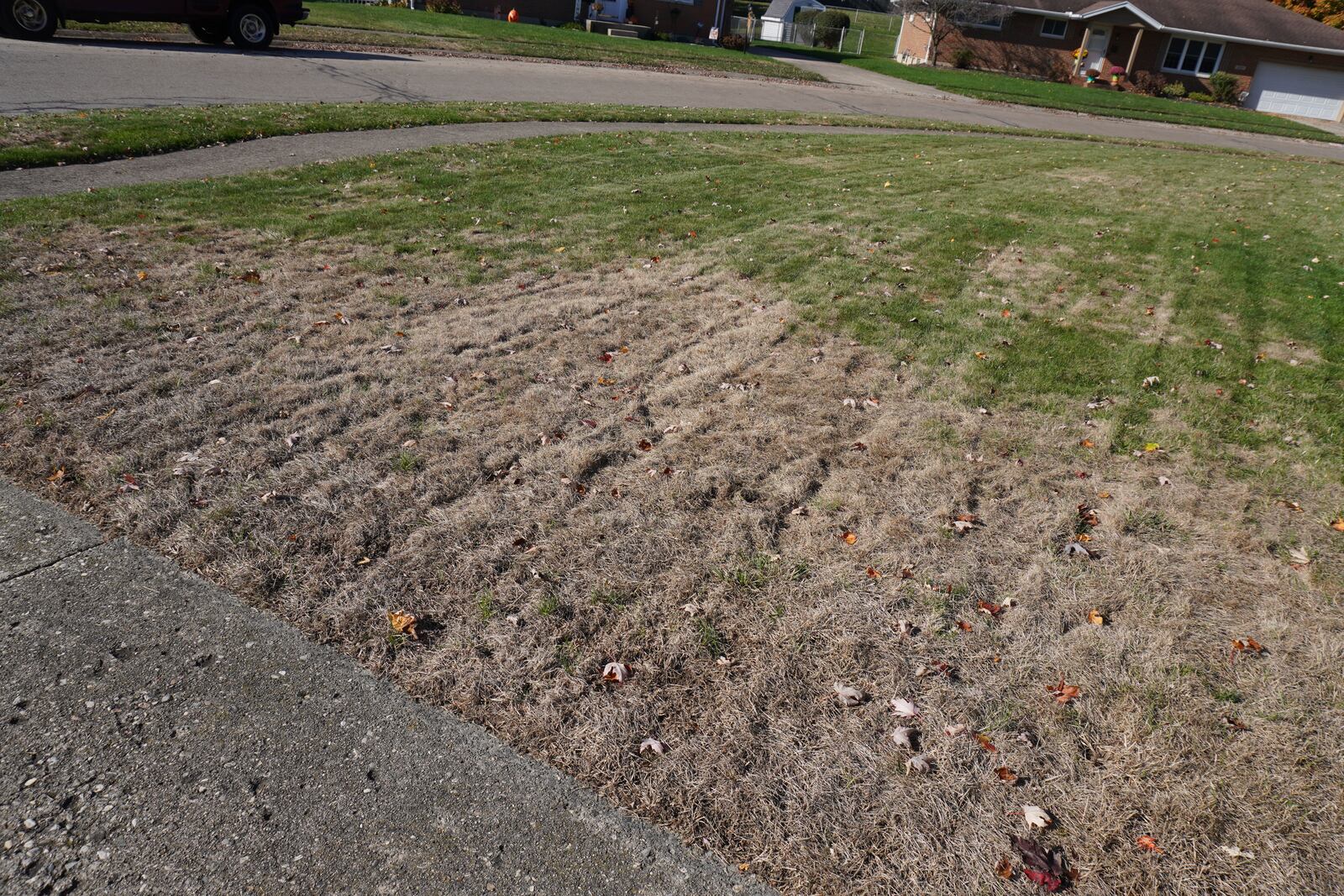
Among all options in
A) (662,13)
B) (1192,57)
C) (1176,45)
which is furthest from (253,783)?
(1192,57)

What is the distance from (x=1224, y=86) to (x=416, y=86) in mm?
38089

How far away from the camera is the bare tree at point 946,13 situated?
122ft

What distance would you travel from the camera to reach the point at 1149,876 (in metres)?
2.75

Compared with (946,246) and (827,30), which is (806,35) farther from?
(946,246)

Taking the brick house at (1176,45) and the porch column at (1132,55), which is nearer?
the porch column at (1132,55)

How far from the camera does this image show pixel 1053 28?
40.0 m

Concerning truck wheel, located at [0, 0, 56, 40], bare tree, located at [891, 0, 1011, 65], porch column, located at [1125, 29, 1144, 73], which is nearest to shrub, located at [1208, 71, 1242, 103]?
porch column, located at [1125, 29, 1144, 73]

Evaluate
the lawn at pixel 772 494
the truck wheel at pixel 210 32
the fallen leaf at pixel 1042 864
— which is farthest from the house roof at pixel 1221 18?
the fallen leaf at pixel 1042 864

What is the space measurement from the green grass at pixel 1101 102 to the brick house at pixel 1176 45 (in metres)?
6.20

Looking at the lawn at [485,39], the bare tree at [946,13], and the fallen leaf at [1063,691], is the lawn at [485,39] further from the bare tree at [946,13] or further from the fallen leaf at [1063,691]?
the fallen leaf at [1063,691]

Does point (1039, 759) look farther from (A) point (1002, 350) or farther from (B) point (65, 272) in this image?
(B) point (65, 272)

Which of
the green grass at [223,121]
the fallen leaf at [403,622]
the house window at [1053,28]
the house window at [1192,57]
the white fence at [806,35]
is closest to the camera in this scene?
the fallen leaf at [403,622]

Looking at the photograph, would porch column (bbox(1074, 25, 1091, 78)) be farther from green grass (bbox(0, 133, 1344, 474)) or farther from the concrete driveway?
green grass (bbox(0, 133, 1344, 474))

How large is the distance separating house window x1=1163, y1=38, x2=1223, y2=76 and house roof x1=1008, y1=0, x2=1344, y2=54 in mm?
895
